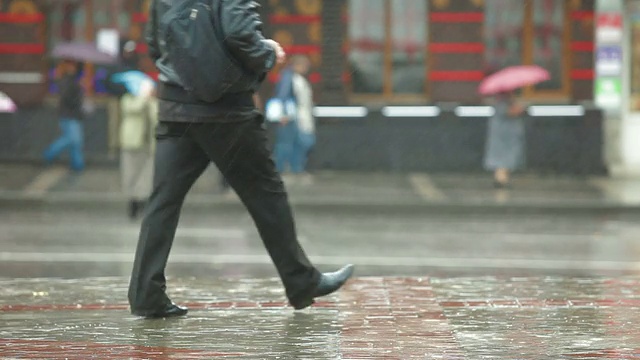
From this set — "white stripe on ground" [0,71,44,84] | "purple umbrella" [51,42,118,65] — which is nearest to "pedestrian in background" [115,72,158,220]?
"purple umbrella" [51,42,118,65]

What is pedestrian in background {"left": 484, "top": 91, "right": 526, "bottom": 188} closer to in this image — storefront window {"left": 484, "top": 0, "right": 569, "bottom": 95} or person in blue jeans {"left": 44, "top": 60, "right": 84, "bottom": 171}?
storefront window {"left": 484, "top": 0, "right": 569, "bottom": 95}

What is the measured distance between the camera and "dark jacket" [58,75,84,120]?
70.4 ft

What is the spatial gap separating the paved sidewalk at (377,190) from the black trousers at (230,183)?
10.4 metres

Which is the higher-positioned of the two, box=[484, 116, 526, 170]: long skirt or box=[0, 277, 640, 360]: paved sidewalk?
box=[0, 277, 640, 360]: paved sidewalk

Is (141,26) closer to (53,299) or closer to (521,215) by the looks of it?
(521,215)

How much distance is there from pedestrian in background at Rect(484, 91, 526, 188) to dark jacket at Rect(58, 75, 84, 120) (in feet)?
19.5

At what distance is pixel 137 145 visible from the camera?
52.1 ft

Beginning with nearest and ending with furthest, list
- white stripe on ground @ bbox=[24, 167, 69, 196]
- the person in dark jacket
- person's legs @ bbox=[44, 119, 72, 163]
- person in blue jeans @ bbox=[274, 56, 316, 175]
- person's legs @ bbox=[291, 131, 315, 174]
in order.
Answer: the person in dark jacket
white stripe on ground @ bbox=[24, 167, 69, 196]
person in blue jeans @ bbox=[274, 56, 316, 175]
person's legs @ bbox=[291, 131, 315, 174]
person's legs @ bbox=[44, 119, 72, 163]

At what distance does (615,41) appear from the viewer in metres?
22.0

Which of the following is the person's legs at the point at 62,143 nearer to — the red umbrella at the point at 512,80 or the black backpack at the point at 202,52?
the red umbrella at the point at 512,80

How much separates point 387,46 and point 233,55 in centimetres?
1665

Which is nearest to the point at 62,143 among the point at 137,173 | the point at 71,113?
the point at 71,113

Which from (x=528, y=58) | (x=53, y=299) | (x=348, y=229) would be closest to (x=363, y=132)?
(x=528, y=58)

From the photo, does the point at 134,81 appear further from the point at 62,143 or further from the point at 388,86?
the point at 388,86
